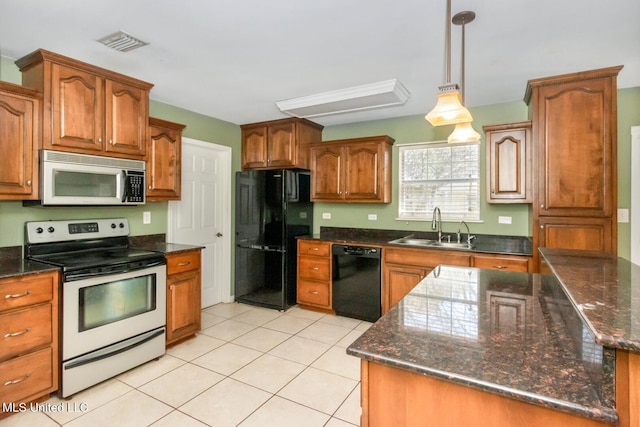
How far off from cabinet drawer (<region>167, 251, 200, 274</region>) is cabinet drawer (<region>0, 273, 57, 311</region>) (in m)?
0.89

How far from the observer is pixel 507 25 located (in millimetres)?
2068

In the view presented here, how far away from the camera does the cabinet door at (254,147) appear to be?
4402 millimetres

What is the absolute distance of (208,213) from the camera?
4.25m

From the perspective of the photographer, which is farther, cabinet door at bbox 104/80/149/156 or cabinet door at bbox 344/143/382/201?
cabinet door at bbox 344/143/382/201

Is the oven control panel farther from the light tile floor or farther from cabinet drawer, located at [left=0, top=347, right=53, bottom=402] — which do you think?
the light tile floor

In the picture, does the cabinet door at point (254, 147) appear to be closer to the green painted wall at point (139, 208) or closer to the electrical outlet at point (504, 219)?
the green painted wall at point (139, 208)

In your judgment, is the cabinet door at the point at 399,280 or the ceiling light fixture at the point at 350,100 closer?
the ceiling light fixture at the point at 350,100

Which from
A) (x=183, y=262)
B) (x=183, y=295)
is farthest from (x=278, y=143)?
(x=183, y=295)

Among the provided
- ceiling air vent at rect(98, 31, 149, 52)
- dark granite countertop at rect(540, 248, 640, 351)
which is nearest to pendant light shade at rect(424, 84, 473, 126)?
dark granite countertop at rect(540, 248, 640, 351)

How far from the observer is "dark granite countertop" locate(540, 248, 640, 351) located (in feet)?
2.57

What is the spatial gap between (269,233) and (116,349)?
204 centimetres

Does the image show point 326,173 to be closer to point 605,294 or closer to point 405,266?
point 405,266

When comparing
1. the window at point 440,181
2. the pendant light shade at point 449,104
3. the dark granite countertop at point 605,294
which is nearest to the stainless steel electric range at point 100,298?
the pendant light shade at point 449,104

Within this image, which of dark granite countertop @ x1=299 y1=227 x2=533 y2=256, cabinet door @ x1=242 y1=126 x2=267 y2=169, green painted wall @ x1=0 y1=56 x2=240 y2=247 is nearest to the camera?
green painted wall @ x1=0 y1=56 x2=240 y2=247
